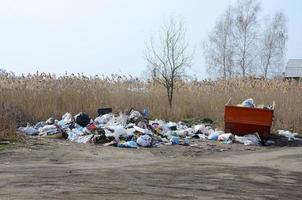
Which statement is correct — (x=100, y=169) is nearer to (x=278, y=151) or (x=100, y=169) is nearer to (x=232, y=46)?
(x=278, y=151)

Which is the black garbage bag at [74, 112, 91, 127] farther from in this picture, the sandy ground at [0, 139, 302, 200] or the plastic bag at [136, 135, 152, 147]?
the plastic bag at [136, 135, 152, 147]

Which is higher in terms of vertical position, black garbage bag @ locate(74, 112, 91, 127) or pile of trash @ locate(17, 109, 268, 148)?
black garbage bag @ locate(74, 112, 91, 127)

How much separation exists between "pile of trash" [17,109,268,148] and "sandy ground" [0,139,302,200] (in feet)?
2.75

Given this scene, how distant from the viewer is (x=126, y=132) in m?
16.0

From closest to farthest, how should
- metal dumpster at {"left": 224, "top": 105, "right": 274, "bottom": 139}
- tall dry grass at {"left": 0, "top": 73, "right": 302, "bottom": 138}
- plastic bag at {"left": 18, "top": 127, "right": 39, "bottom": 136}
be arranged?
plastic bag at {"left": 18, "top": 127, "right": 39, "bottom": 136}
metal dumpster at {"left": 224, "top": 105, "right": 274, "bottom": 139}
tall dry grass at {"left": 0, "top": 73, "right": 302, "bottom": 138}

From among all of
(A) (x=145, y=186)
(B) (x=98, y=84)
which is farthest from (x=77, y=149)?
(B) (x=98, y=84)

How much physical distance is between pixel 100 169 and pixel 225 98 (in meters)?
15.5

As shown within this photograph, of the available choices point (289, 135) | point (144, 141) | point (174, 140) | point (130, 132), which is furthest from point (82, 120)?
point (289, 135)

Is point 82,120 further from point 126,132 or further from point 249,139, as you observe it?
point 249,139

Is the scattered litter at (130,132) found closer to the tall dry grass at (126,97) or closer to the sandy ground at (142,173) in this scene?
the sandy ground at (142,173)

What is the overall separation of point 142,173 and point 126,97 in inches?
562

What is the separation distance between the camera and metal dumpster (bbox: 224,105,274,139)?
17.5m

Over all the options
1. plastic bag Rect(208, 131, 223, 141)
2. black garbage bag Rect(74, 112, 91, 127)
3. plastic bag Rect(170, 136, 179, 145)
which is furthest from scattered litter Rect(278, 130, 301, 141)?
black garbage bag Rect(74, 112, 91, 127)

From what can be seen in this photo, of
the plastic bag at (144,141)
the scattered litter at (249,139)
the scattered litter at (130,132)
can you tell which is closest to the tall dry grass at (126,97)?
the scattered litter at (130,132)
